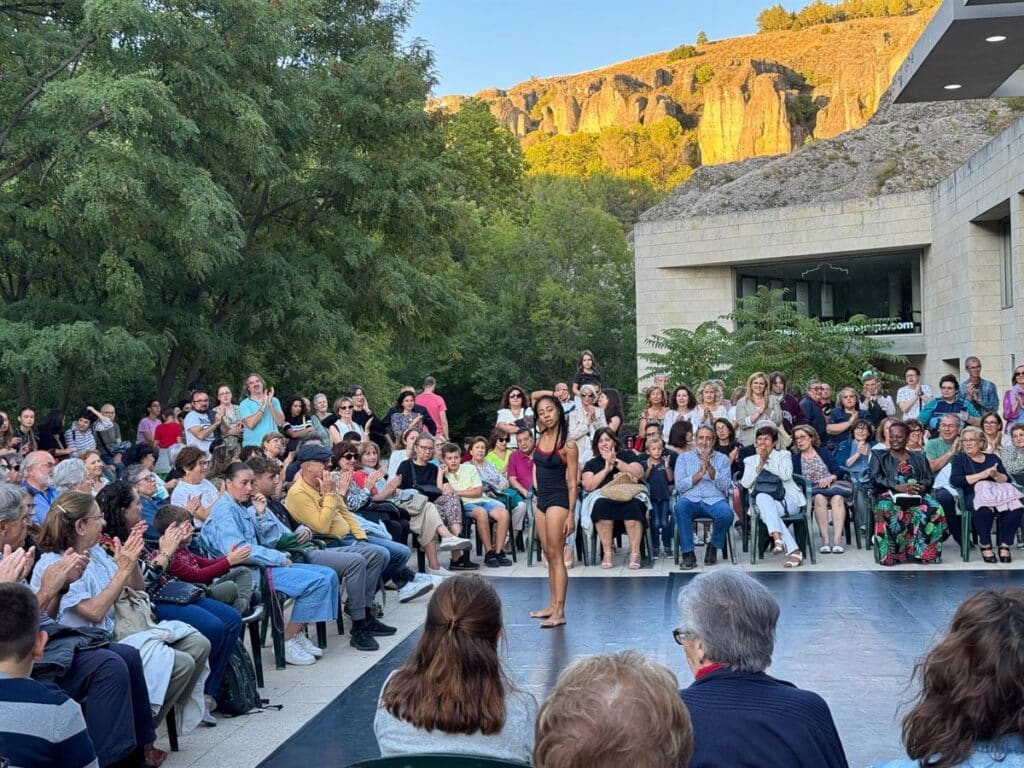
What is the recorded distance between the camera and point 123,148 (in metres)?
15.6

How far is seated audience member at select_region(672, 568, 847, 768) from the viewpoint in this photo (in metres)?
2.99

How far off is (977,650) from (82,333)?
1443cm

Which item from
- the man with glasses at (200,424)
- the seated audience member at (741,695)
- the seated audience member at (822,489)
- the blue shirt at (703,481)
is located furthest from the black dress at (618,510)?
the seated audience member at (741,695)

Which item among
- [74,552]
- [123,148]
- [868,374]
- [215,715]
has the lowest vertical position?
[215,715]

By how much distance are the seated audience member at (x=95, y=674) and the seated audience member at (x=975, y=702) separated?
11.0 ft

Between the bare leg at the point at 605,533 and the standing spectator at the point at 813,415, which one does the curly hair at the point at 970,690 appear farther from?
the standing spectator at the point at 813,415

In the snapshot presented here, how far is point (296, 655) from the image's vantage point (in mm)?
7395

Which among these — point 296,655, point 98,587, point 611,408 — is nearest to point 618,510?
point 611,408

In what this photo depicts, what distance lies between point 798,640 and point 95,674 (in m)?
4.70

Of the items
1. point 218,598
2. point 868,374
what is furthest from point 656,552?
point 218,598

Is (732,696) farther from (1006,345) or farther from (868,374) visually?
(1006,345)

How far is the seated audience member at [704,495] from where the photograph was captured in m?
10.8

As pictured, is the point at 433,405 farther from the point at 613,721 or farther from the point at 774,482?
the point at 613,721

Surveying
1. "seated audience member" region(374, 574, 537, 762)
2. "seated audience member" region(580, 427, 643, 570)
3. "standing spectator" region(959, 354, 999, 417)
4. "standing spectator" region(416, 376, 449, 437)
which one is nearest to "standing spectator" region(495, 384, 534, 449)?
"standing spectator" region(416, 376, 449, 437)
